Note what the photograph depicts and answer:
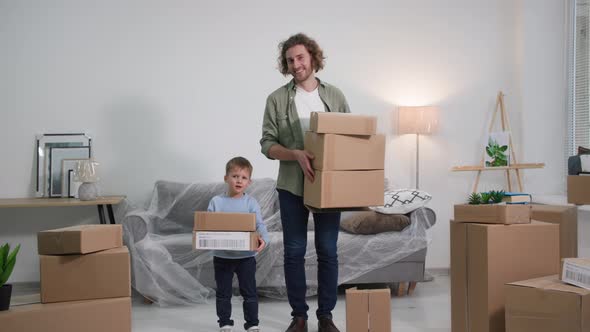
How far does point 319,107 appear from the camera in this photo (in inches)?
99.7

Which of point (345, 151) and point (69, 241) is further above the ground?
point (345, 151)

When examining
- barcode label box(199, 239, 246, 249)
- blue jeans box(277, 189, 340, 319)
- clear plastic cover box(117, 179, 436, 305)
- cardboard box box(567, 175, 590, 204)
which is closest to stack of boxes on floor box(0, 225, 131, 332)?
barcode label box(199, 239, 246, 249)

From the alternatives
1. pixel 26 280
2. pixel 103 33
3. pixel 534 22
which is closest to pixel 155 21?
pixel 103 33

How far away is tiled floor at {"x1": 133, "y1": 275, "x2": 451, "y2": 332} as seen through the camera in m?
2.86

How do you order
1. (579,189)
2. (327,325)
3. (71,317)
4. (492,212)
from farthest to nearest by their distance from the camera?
1. (327,325)
2. (492,212)
3. (579,189)
4. (71,317)

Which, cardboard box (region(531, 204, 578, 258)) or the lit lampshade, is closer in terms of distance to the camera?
cardboard box (region(531, 204, 578, 258))

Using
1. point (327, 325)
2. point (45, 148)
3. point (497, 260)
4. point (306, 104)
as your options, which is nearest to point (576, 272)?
point (497, 260)

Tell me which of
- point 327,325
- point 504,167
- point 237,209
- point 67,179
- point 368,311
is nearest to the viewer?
point 368,311

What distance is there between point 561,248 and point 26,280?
324 cm

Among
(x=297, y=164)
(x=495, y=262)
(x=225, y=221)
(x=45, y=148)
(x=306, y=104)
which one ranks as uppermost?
(x=306, y=104)

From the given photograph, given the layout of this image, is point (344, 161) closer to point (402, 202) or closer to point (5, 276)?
point (5, 276)

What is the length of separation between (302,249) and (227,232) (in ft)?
1.09

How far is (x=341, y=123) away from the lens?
2.24 metres

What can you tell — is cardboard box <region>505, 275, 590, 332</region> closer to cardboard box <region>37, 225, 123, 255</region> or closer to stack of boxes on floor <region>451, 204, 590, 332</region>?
stack of boxes on floor <region>451, 204, 590, 332</region>
